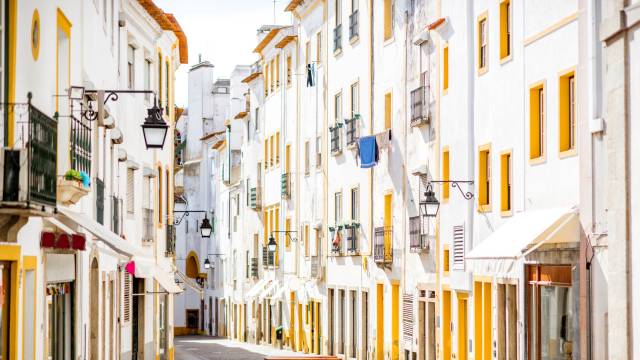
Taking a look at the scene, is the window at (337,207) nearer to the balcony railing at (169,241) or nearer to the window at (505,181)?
the balcony railing at (169,241)

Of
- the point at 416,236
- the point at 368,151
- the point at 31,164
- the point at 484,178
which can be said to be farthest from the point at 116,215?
the point at 31,164

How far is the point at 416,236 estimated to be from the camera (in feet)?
112

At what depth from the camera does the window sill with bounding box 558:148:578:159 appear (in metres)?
23.1

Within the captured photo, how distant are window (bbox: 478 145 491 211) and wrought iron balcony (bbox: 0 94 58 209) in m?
14.7

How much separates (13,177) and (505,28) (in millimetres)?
16172

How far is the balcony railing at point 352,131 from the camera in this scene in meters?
41.4

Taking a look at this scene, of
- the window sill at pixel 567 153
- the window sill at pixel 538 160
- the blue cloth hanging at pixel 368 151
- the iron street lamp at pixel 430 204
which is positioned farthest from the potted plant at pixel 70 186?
the blue cloth hanging at pixel 368 151

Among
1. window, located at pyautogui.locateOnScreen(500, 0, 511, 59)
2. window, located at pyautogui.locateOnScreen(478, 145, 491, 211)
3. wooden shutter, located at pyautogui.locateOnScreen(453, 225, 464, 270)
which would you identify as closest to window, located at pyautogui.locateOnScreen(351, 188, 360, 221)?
wooden shutter, located at pyautogui.locateOnScreen(453, 225, 464, 270)

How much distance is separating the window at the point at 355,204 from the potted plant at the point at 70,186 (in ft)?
78.1

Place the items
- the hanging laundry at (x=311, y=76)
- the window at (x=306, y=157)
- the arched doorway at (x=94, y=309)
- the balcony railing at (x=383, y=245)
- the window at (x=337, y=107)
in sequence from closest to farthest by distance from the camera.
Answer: the arched doorway at (x=94, y=309) < the balcony railing at (x=383, y=245) < the window at (x=337, y=107) < the hanging laundry at (x=311, y=76) < the window at (x=306, y=157)

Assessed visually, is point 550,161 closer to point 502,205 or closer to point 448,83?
point 502,205

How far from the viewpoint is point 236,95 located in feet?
248

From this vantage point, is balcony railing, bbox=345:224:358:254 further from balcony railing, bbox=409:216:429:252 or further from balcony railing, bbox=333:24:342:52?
Answer: balcony railing, bbox=409:216:429:252

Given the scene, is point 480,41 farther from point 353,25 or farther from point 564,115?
point 353,25
